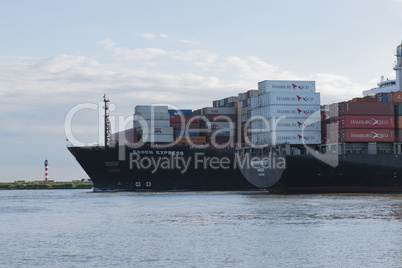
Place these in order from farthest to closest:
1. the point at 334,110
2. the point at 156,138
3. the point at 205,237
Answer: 1. the point at 156,138
2. the point at 334,110
3. the point at 205,237

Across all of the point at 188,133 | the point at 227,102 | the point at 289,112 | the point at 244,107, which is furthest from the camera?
the point at 227,102

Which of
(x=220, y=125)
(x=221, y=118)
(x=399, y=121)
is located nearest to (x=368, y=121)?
(x=399, y=121)

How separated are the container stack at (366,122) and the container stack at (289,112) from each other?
14.3 feet

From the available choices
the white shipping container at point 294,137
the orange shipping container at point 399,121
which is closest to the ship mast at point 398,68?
the orange shipping container at point 399,121

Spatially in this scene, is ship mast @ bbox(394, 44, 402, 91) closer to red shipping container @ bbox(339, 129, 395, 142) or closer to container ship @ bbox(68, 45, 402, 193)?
container ship @ bbox(68, 45, 402, 193)

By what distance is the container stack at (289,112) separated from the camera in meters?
61.6

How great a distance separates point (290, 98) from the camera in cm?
6222

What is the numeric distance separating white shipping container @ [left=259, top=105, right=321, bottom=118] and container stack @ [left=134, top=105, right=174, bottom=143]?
38.2 ft

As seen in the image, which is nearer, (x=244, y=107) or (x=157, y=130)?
(x=157, y=130)

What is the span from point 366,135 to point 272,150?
10.2 meters

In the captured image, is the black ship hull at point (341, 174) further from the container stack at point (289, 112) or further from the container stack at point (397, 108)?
the container stack at point (289, 112)

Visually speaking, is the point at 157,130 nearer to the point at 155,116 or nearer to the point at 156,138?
the point at 156,138

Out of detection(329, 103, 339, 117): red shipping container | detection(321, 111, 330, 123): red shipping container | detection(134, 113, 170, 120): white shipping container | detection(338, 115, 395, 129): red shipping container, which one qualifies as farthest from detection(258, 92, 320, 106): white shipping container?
detection(134, 113, 170, 120): white shipping container

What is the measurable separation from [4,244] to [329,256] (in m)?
13.5
